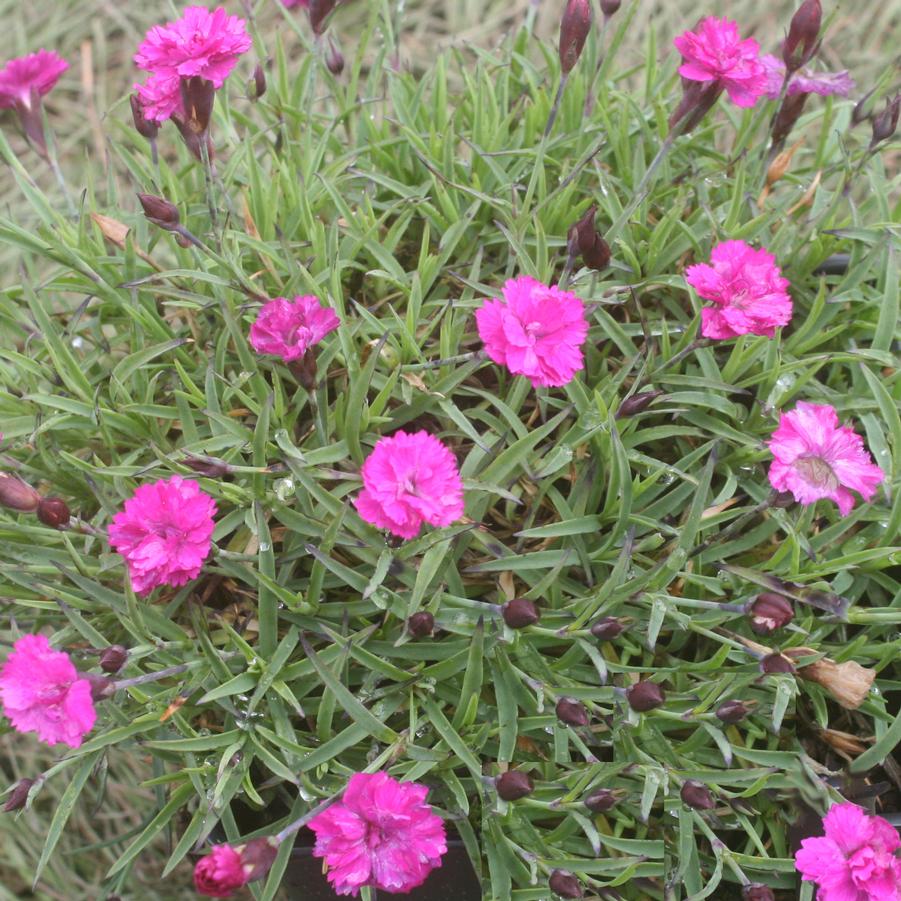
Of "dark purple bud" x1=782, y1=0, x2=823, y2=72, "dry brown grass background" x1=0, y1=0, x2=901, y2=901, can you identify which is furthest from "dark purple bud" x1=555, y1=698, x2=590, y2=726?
"dry brown grass background" x1=0, y1=0, x2=901, y2=901

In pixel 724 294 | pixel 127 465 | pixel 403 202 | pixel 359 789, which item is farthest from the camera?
pixel 403 202

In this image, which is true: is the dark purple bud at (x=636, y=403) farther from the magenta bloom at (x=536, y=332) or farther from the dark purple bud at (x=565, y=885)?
the dark purple bud at (x=565, y=885)

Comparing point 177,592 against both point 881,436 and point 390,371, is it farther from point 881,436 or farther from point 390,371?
point 881,436

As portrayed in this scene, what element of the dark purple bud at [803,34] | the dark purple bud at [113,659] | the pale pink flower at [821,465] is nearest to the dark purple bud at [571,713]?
the pale pink flower at [821,465]

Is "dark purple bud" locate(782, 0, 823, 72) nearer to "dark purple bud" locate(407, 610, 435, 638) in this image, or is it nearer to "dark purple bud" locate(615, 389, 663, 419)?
"dark purple bud" locate(615, 389, 663, 419)

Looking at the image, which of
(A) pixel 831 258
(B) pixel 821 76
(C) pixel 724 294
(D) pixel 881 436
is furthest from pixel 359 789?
(B) pixel 821 76

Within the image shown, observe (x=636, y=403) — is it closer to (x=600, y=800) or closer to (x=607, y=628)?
(x=607, y=628)

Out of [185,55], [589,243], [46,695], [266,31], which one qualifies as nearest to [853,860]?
[589,243]
